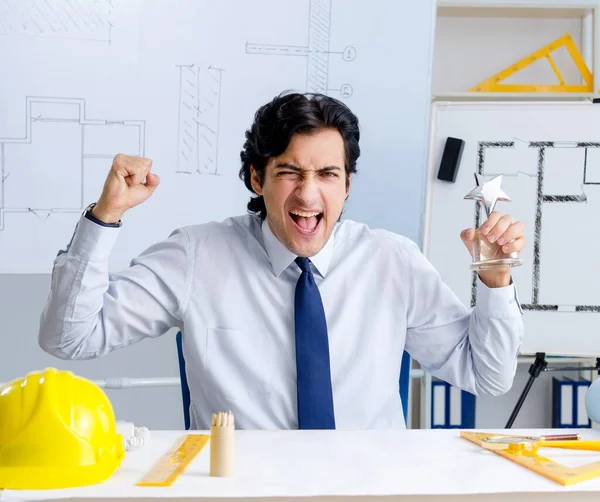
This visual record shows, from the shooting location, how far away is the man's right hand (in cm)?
141

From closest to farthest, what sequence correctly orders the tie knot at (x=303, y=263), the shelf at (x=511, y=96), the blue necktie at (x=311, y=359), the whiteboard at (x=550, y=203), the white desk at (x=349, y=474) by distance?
the white desk at (x=349, y=474)
the blue necktie at (x=311, y=359)
the tie knot at (x=303, y=263)
the whiteboard at (x=550, y=203)
the shelf at (x=511, y=96)

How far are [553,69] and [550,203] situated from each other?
0.83m

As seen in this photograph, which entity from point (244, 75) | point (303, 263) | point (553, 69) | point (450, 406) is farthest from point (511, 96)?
point (303, 263)

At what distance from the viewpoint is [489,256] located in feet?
4.91

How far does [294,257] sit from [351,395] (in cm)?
32

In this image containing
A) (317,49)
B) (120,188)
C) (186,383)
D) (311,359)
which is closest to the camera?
(120,188)

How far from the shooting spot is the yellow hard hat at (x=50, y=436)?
3.09 feet

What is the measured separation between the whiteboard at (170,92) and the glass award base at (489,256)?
1028mm

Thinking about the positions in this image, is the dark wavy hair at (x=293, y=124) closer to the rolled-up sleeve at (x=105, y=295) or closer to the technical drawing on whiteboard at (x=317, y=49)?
the rolled-up sleeve at (x=105, y=295)

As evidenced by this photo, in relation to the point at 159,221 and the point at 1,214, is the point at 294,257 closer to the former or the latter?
the point at 159,221

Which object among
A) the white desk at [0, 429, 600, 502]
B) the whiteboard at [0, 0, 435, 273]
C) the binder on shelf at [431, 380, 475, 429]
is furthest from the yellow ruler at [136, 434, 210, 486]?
the binder on shelf at [431, 380, 475, 429]

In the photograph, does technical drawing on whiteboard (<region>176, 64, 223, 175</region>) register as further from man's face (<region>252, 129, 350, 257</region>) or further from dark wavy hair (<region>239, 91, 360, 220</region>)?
man's face (<region>252, 129, 350, 257</region>)

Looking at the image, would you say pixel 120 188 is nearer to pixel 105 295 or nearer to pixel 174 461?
pixel 105 295

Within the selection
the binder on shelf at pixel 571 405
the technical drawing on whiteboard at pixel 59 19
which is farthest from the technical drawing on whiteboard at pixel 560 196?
the technical drawing on whiteboard at pixel 59 19
